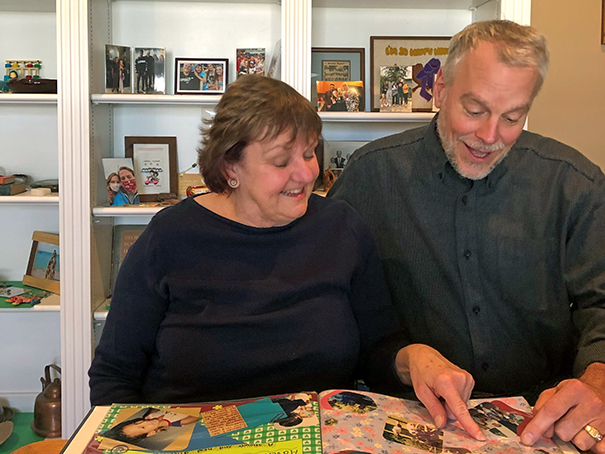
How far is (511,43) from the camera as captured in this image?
121 centimetres

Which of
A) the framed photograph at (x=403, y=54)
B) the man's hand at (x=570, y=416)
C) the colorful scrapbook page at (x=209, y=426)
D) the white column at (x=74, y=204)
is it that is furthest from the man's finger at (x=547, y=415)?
the white column at (x=74, y=204)

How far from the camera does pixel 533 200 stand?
4.55 ft

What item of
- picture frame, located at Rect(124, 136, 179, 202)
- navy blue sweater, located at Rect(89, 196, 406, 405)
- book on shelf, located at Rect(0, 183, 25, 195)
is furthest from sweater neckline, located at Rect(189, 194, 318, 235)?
book on shelf, located at Rect(0, 183, 25, 195)

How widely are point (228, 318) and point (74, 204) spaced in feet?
4.27

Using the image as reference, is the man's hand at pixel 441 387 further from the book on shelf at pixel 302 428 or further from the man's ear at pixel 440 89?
the man's ear at pixel 440 89

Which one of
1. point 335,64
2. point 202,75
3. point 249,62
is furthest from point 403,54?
point 202,75

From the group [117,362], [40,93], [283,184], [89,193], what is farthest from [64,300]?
[283,184]

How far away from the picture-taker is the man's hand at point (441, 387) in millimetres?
869

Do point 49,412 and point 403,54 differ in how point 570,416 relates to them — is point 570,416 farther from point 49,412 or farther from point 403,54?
point 49,412

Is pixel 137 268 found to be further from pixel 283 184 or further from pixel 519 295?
pixel 519 295

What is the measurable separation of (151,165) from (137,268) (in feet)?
4.43

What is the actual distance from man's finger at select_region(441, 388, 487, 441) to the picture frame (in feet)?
5.92

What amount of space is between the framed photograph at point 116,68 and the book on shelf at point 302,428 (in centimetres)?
169

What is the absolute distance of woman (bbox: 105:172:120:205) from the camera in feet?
7.56
